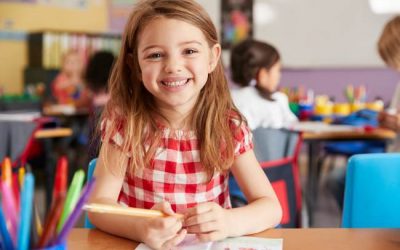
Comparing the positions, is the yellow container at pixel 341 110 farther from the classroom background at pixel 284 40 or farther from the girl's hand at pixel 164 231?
the girl's hand at pixel 164 231

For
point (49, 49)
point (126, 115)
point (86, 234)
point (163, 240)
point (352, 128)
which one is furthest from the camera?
point (49, 49)

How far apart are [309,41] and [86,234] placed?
192 inches

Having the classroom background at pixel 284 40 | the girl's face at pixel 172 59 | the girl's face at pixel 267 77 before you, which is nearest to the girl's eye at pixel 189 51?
the girl's face at pixel 172 59

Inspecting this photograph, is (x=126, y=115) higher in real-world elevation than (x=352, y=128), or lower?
higher

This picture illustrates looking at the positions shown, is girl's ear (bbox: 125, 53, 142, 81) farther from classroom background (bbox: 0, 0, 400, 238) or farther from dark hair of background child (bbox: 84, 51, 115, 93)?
classroom background (bbox: 0, 0, 400, 238)

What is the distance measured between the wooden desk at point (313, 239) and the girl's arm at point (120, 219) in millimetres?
20

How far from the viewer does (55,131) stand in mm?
3242

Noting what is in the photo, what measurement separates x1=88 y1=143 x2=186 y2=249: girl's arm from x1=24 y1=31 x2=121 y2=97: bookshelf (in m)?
4.18

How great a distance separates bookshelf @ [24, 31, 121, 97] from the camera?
5270 millimetres

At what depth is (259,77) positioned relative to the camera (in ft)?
9.55

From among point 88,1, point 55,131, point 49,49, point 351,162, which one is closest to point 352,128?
point 55,131

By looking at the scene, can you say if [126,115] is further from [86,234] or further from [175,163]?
[86,234]

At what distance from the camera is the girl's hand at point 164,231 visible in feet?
2.89

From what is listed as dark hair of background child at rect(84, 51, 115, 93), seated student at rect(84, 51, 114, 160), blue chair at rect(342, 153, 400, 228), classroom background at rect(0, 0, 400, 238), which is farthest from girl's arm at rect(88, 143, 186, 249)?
classroom background at rect(0, 0, 400, 238)
